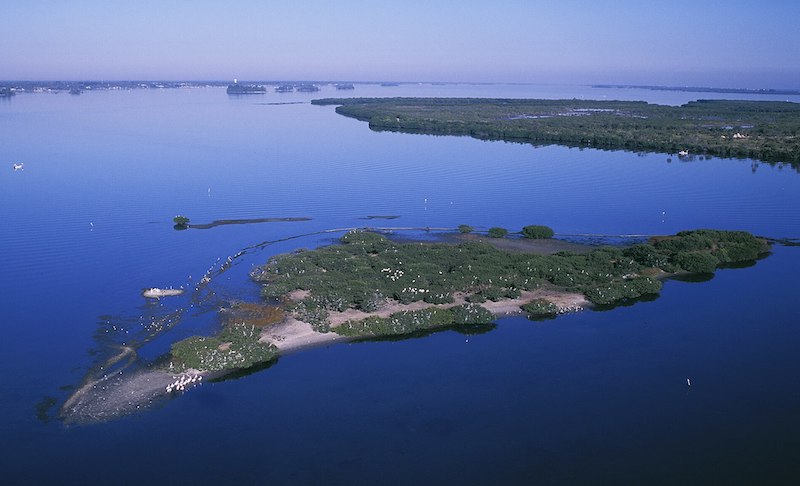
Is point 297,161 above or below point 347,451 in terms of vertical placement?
above

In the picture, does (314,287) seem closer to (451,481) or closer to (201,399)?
(201,399)

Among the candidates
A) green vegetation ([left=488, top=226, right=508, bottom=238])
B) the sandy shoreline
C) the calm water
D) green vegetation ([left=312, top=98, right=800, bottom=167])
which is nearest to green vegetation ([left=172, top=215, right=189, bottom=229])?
the calm water

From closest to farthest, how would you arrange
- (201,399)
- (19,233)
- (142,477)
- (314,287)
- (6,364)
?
(142,477), (201,399), (6,364), (314,287), (19,233)

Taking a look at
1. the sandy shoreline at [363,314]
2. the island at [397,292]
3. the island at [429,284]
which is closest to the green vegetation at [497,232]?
the island at [397,292]

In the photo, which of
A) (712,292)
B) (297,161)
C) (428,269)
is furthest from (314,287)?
(297,161)

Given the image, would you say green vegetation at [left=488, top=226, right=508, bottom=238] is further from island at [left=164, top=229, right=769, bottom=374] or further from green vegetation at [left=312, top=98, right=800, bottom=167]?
green vegetation at [left=312, top=98, right=800, bottom=167]

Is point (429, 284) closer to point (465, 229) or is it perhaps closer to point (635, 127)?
point (465, 229)
